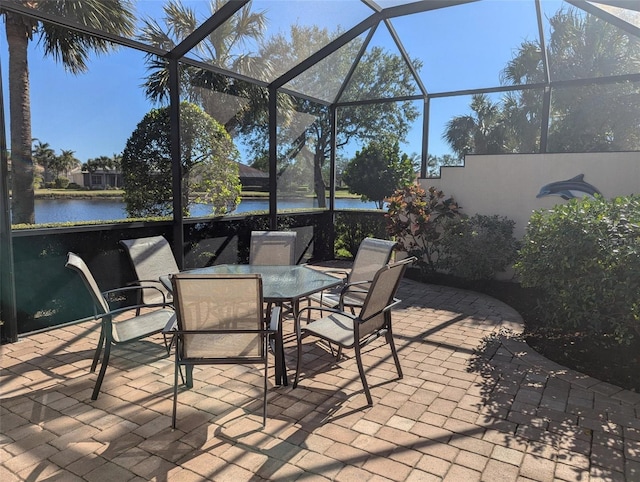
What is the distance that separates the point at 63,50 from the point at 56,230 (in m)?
1.80

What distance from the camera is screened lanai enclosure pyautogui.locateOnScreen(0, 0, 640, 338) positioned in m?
4.04

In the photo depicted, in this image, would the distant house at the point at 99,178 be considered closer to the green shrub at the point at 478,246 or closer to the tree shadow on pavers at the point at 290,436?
the tree shadow on pavers at the point at 290,436

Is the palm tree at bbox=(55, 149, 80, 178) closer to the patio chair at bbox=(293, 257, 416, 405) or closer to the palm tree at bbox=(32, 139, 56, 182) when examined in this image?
the palm tree at bbox=(32, 139, 56, 182)

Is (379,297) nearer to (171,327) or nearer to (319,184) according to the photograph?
(171,327)

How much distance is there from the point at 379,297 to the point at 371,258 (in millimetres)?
1185

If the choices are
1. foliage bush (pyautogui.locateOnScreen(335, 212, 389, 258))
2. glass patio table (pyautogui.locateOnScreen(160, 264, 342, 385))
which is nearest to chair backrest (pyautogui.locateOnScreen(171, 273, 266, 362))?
glass patio table (pyautogui.locateOnScreen(160, 264, 342, 385))

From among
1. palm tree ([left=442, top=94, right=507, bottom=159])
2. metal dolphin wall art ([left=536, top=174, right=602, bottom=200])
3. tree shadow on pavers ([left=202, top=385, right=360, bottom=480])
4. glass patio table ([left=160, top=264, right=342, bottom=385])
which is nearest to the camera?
tree shadow on pavers ([left=202, top=385, right=360, bottom=480])

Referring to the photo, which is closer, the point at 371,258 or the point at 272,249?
the point at 371,258

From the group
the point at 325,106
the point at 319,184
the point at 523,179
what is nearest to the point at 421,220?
the point at 523,179

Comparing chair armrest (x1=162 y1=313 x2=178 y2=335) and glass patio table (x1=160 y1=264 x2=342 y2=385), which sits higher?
glass patio table (x1=160 y1=264 x2=342 y2=385)

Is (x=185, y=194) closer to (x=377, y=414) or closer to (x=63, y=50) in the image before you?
(x=63, y=50)

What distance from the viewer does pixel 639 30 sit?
5.05 meters

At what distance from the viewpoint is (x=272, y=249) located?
4.80 metres

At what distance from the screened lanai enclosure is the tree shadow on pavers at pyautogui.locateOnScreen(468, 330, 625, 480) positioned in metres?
3.46
